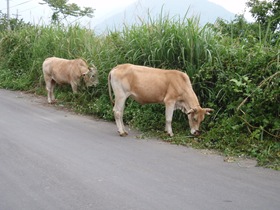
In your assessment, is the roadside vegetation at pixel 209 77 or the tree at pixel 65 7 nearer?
the roadside vegetation at pixel 209 77

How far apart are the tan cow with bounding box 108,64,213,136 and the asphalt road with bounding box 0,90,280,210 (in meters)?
0.69

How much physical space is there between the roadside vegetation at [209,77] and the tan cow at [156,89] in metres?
0.48

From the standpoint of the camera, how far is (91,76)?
A: 32.9 feet

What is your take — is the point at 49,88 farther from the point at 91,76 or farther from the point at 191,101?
the point at 191,101

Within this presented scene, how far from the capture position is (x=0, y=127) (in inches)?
309

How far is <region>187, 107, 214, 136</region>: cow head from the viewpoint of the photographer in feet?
23.6

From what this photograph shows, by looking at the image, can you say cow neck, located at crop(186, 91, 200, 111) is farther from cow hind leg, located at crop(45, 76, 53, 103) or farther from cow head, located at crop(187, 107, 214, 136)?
cow hind leg, located at crop(45, 76, 53, 103)

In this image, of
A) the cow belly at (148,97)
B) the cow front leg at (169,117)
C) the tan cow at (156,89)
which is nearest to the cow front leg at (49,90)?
the tan cow at (156,89)

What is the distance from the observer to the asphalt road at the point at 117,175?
14.3ft

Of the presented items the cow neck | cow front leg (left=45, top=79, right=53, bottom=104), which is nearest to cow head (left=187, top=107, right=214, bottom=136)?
the cow neck

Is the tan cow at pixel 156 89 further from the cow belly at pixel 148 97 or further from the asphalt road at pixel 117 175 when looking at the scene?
the asphalt road at pixel 117 175

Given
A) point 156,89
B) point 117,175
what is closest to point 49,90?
point 156,89

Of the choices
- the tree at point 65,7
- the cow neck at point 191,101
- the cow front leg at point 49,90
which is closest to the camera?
the cow neck at point 191,101

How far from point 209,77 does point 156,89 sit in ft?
3.70
